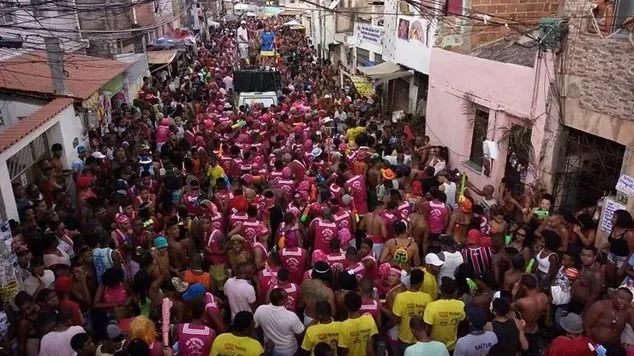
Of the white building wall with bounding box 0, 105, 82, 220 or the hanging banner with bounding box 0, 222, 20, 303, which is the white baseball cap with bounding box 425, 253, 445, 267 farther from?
the white building wall with bounding box 0, 105, 82, 220

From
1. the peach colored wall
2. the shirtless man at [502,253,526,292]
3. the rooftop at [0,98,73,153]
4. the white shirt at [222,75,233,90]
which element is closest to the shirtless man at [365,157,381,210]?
the peach colored wall

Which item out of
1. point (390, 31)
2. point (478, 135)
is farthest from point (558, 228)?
point (390, 31)

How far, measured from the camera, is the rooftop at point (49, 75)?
38.9 ft

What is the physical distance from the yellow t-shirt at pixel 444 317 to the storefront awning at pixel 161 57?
19.1 m

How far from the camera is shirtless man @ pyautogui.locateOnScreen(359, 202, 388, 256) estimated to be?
7648mm

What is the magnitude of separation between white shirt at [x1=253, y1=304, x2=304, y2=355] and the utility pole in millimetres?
8302

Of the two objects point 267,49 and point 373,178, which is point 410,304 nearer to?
point 373,178

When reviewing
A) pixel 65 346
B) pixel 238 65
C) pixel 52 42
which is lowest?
pixel 238 65

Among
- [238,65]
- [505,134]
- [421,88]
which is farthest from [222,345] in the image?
[238,65]

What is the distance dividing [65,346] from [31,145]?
21.1 ft

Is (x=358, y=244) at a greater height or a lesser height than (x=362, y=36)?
lesser

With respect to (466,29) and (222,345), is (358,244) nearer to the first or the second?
(222,345)

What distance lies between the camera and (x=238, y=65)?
28141 mm

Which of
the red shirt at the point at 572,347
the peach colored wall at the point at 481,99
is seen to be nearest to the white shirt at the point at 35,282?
the red shirt at the point at 572,347
